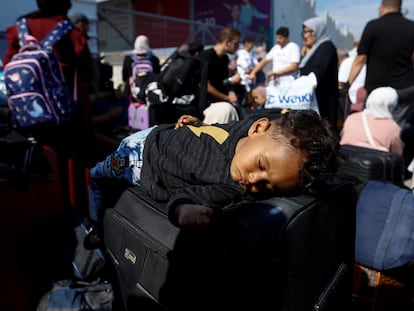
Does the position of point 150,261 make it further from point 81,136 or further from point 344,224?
point 81,136

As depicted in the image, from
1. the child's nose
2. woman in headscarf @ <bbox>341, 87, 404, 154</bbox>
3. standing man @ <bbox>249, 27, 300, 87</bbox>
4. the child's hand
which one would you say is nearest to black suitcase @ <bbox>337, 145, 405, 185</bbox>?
woman in headscarf @ <bbox>341, 87, 404, 154</bbox>

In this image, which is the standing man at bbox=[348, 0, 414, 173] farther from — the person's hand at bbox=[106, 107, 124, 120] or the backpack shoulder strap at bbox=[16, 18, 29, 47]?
the backpack shoulder strap at bbox=[16, 18, 29, 47]

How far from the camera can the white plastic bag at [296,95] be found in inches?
115

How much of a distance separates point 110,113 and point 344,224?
3.03 metres

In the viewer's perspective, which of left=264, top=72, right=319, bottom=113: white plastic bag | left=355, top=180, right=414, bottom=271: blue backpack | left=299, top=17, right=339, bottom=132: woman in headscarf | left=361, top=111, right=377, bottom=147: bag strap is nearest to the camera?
left=355, top=180, right=414, bottom=271: blue backpack

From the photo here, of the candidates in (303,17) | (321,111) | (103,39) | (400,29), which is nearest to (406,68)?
(400,29)

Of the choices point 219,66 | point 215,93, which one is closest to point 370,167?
point 215,93

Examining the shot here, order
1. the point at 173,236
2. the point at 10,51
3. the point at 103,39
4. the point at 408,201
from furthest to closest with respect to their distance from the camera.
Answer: the point at 103,39 → the point at 10,51 → the point at 408,201 → the point at 173,236

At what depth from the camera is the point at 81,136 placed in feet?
8.71

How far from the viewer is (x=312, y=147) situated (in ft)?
3.63

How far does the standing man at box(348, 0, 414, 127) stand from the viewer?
363 centimetres

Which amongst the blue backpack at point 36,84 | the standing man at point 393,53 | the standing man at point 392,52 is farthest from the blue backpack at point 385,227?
the standing man at point 392,52

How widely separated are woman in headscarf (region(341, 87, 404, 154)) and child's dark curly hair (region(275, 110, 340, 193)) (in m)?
1.78

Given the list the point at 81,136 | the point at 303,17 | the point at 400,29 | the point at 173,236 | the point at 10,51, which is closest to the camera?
the point at 173,236
